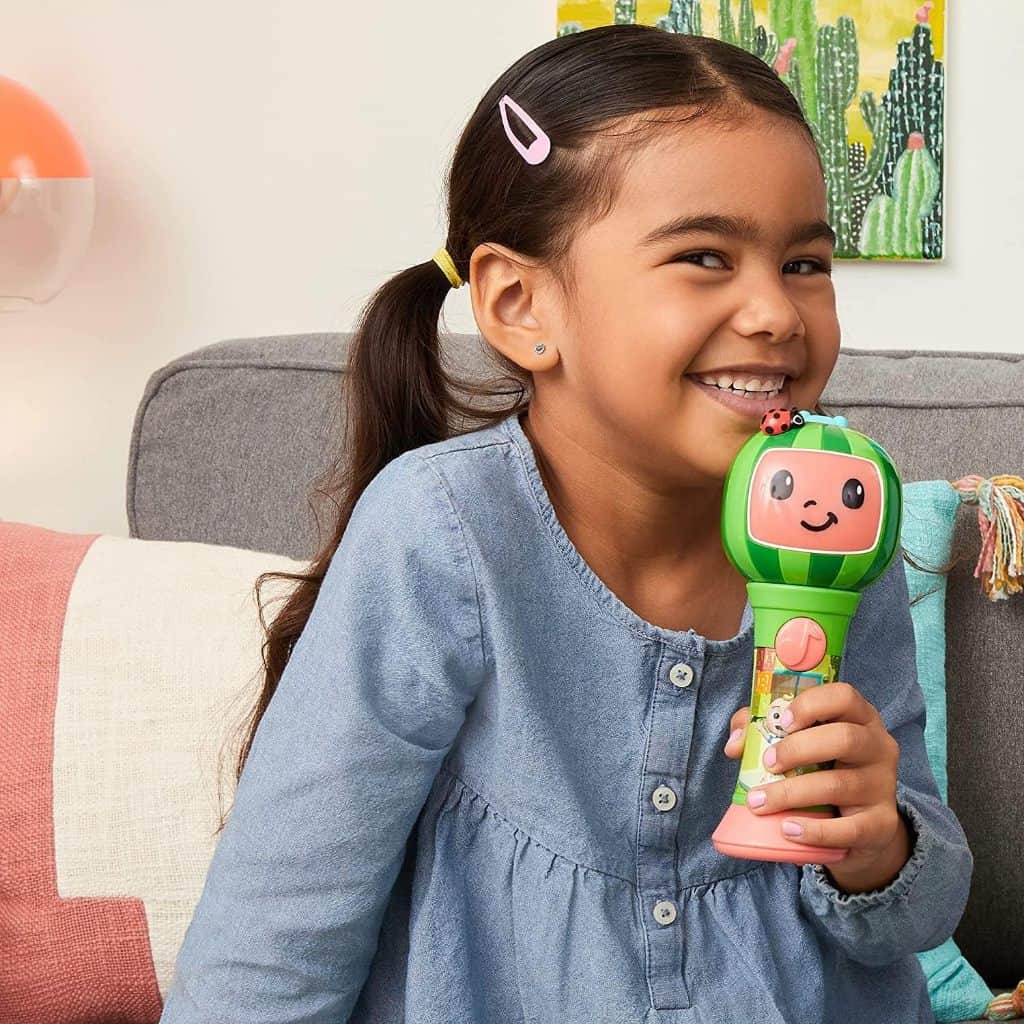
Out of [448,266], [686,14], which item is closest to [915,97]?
[686,14]

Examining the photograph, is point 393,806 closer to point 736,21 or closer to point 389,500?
point 389,500

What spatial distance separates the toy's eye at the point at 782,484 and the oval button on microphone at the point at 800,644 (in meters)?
0.07

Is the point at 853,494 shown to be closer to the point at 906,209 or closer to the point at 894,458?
the point at 894,458

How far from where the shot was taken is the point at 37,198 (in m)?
2.02

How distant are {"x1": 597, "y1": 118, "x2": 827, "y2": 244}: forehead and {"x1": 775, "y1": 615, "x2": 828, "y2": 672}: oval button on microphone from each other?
0.79ft

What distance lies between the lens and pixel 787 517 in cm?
82

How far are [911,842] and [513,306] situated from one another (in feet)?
1.47

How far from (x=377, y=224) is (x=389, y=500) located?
1403mm

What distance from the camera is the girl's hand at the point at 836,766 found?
83 centimetres

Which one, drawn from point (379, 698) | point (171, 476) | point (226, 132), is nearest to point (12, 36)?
point (226, 132)

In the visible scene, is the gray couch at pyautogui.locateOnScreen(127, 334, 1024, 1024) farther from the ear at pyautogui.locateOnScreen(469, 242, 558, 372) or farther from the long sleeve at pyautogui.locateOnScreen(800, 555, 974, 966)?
the ear at pyautogui.locateOnScreen(469, 242, 558, 372)

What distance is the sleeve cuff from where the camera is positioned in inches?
38.9

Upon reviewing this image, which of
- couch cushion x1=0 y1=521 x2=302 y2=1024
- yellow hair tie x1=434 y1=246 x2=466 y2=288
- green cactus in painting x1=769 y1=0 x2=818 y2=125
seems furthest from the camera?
green cactus in painting x1=769 y1=0 x2=818 y2=125

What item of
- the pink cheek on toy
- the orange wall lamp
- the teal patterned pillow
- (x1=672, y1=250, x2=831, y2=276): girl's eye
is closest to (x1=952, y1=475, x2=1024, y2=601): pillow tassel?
the teal patterned pillow
